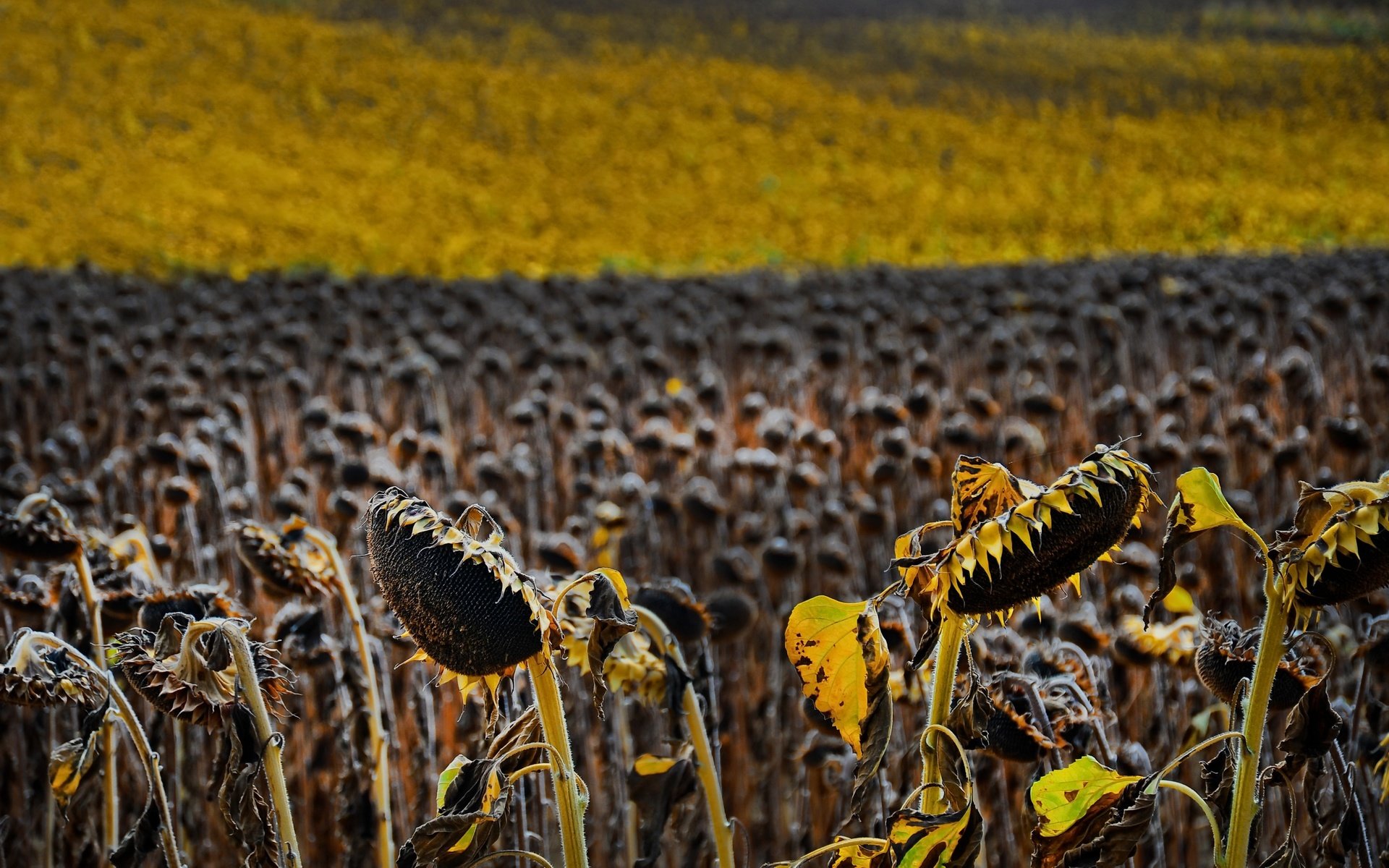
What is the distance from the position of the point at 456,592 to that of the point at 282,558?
0.72 meters

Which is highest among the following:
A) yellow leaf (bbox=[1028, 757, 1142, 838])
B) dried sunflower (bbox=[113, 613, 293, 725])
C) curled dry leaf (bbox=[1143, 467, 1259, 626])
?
curled dry leaf (bbox=[1143, 467, 1259, 626])

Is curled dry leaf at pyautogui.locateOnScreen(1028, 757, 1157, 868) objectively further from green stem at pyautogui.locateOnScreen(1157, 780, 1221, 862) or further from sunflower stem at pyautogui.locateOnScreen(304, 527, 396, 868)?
sunflower stem at pyautogui.locateOnScreen(304, 527, 396, 868)

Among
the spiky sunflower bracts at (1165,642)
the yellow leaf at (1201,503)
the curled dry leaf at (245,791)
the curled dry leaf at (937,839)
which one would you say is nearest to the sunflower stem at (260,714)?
the curled dry leaf at (245,791)

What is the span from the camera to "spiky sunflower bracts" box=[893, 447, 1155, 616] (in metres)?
0.89

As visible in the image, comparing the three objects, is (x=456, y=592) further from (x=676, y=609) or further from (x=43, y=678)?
(x=676, y=609)

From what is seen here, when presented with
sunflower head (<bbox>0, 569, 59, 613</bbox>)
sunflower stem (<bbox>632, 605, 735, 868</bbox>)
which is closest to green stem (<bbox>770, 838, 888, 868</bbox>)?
sunflower stem (<bbox>632, 605, 735, 868</bbox>)

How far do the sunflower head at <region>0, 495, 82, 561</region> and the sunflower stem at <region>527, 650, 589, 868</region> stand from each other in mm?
864

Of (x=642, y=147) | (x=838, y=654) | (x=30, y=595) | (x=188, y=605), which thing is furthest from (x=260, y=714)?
(x=642, y=147)

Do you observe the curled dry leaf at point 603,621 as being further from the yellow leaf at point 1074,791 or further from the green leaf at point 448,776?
the yellow leaf at point 1074,791

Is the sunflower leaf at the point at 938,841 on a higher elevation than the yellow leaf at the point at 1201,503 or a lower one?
lower

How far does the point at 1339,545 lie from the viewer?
88 centimetres

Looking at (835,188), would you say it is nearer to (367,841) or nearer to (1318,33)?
(1318,33)

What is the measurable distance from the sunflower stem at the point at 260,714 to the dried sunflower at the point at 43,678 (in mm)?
202

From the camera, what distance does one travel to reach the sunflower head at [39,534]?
1.58 meters
